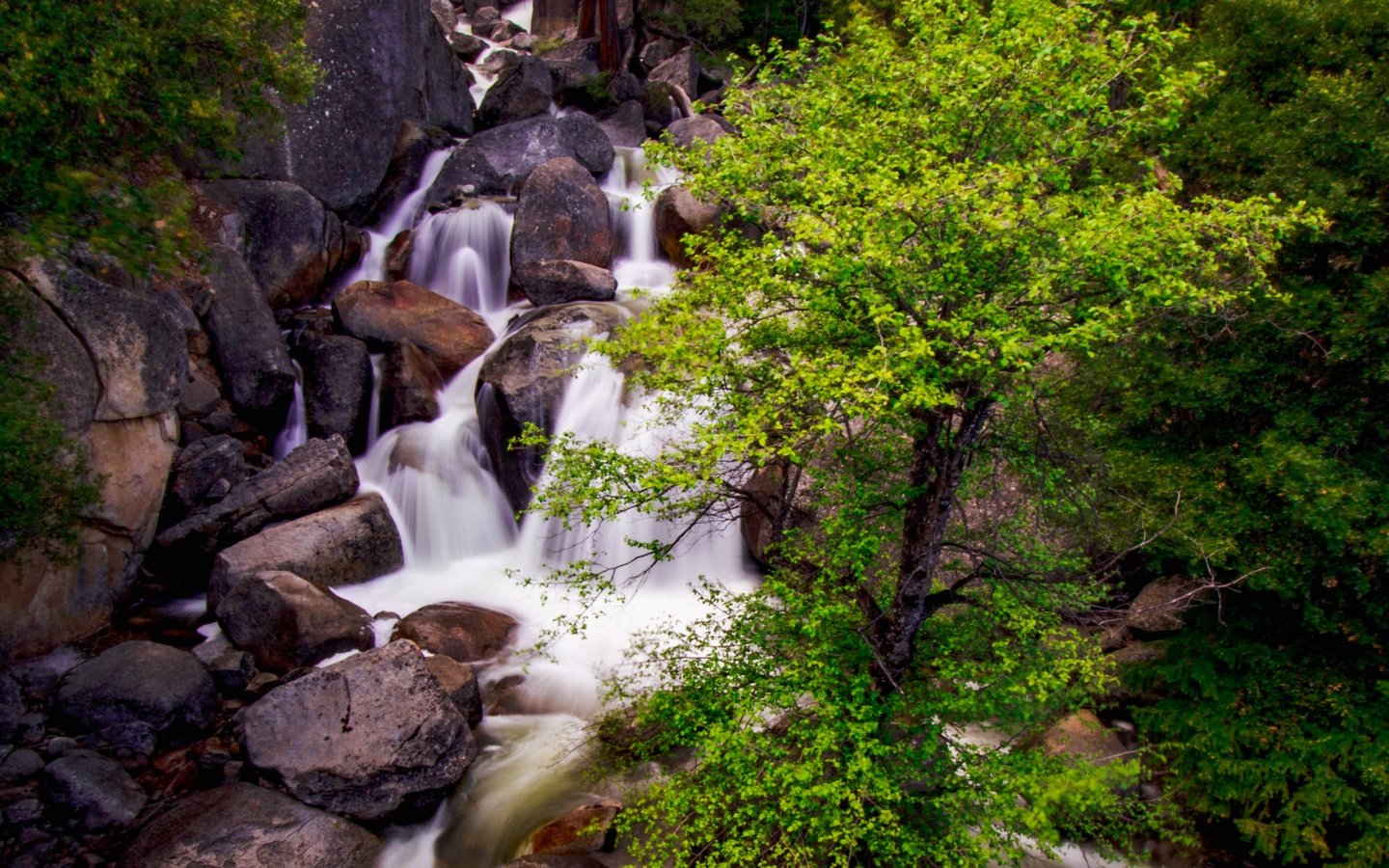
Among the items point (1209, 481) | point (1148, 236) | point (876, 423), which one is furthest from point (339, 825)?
point (1209, 481)

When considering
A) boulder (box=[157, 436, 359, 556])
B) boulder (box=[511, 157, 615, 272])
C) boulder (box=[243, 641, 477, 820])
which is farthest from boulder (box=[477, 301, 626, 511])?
boulder (box=[243, 641, 477, 820])

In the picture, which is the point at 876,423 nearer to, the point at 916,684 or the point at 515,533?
the point at 916,684

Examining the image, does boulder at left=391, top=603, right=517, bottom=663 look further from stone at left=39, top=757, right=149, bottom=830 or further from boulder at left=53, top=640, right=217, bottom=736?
stone at left=39, top=757, right=149, bottom=830

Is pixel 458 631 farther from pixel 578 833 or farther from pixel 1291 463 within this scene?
pixel 1291 463

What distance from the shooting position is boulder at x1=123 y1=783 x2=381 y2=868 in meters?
7.43

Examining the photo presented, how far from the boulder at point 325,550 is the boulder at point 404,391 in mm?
2387

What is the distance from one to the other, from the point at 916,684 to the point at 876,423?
7.46ft

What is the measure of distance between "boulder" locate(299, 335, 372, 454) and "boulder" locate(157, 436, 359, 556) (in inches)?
64.8

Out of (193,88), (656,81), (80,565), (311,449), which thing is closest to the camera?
(193,88)

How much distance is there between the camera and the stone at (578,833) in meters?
8.06

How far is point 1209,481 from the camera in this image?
8305 millimetres

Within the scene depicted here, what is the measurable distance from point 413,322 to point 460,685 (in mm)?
8394

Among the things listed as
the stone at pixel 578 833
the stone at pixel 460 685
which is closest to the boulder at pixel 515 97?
the stone at pixel 460 685

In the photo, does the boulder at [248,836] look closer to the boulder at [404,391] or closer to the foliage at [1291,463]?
the boulder at [404,391]
